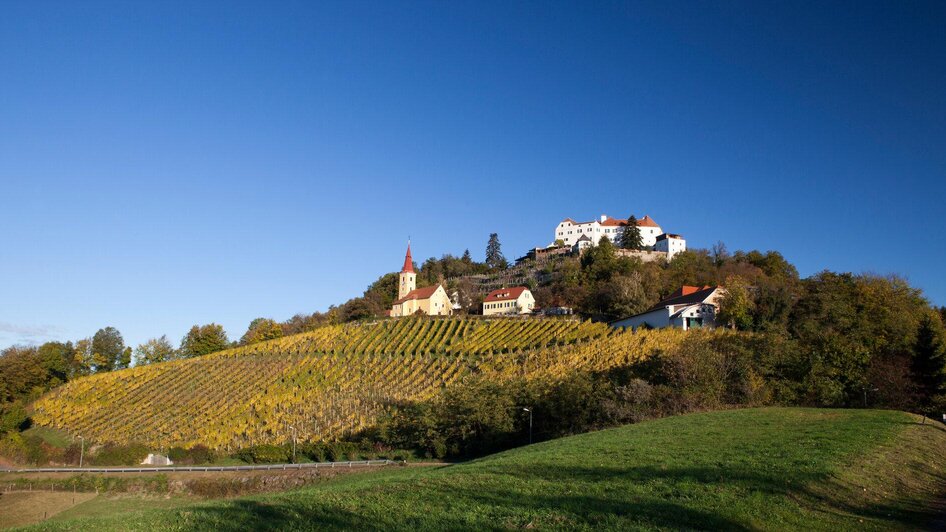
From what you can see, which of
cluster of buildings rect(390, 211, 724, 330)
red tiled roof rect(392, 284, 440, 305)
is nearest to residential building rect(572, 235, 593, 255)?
cluster of buildings rect(390, 211, 724, 330)

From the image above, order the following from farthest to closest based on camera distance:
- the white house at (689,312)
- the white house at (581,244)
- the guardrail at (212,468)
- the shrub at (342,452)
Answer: the white house at (581,244) → the white house at (689,312) → the shrub at (342,452) → the guardrail at (212,468)

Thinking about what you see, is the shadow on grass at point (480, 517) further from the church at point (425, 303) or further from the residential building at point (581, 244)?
the residential building at point (581, 244)

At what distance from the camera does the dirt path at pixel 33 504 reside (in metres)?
28.7

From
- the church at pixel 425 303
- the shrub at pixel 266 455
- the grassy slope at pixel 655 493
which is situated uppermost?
the church at pixel 425 303

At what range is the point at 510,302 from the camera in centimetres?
10175

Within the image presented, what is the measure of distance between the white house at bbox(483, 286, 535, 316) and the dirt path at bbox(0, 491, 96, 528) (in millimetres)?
68363

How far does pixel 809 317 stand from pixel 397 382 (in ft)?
128

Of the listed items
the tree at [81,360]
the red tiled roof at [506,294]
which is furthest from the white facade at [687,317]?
the tree at [81,360]

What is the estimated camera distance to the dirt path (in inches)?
1131

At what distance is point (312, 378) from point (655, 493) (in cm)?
5339

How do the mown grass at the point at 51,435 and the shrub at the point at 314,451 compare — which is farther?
the mown grass at the point at 51,435

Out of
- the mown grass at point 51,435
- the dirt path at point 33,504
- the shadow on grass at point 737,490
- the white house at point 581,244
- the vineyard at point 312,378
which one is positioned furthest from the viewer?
the white house at point 581,244

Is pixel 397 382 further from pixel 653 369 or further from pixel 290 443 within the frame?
pixel 653 369

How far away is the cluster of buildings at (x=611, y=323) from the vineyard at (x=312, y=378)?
233 inches
